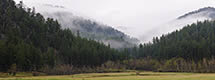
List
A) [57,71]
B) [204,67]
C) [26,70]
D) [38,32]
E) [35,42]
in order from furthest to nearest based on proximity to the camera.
A: [38,32]
[35,42]
[204,67]
[57,71]
[26,70]

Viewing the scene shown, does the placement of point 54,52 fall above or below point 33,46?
below

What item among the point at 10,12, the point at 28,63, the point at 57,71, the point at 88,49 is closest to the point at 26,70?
the point at 28,63

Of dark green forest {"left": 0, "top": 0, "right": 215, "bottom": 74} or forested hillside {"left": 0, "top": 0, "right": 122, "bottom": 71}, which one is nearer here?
forested hillside {"left": 0, "top": 0, "right": 122, "bottom": 71}

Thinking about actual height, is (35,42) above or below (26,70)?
above

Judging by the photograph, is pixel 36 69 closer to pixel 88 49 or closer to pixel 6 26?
pixel 6 26

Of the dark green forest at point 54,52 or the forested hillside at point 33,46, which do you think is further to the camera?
the dark green forest at point 54,52

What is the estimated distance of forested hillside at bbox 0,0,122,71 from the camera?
4750 inches

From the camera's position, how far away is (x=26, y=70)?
123 metres

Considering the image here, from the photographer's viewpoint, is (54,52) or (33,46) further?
(54,52)

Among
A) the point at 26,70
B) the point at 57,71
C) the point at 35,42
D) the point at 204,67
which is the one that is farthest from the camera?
the point at 35,42

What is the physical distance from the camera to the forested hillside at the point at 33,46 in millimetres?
120656

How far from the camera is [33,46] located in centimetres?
14562

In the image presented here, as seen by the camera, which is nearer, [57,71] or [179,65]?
[57,71]

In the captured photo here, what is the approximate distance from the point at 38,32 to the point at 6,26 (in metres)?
27.0
